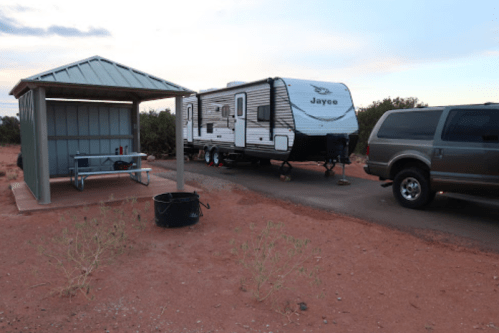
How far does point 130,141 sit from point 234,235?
6.17 meters

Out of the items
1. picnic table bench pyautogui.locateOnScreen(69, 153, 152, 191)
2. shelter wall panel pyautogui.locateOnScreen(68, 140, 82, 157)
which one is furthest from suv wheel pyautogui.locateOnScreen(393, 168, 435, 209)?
shelter wall panel pyautogui.locateOnScreen(68, 140, 82, 157)

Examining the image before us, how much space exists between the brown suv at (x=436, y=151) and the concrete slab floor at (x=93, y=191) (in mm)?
4529

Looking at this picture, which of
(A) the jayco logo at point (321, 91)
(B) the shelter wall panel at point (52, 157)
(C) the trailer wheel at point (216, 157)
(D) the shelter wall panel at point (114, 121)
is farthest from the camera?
(C) the trailer wheel at point (216, 157)

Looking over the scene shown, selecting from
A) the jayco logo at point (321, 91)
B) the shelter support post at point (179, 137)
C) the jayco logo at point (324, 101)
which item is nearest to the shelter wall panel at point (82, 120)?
the shelter support post at point (179, 137)

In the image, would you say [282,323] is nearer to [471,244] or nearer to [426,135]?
[471,244]

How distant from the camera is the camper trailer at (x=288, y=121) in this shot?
10.6 meters

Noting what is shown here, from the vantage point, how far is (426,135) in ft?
24.7

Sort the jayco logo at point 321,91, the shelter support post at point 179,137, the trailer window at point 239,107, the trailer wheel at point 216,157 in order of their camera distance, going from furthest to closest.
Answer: the trailer wheel at point 216,157 < the trailer window at point 239,107 < the jayco logo at point 321,91 < the shelter support post at point 179,137

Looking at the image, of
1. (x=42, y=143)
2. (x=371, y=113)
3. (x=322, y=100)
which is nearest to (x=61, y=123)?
(x=42, y=143)

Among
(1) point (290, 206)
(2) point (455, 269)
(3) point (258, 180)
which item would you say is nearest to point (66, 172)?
(3) point (258, 180)

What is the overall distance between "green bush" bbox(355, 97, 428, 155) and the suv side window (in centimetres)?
1208

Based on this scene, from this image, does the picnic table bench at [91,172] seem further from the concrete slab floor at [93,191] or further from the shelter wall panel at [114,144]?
the shelter wall panel at [114,144]

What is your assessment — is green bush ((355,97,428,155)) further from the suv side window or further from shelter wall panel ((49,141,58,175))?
shelter wall panel ((49,141,58,175))

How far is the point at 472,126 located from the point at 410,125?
1.20 meters
